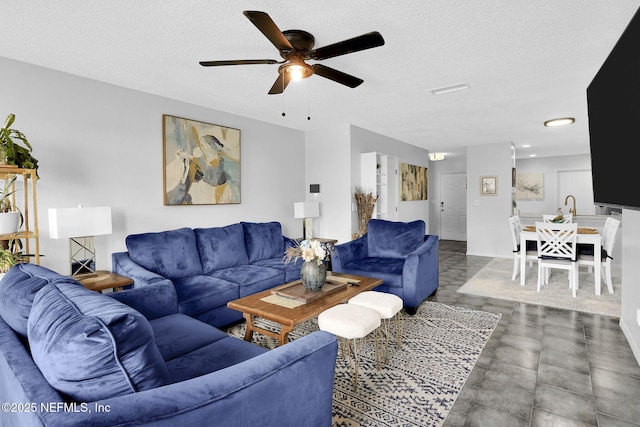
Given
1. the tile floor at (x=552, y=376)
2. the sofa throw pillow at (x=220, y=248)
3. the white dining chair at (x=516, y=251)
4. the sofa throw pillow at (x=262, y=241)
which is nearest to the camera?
the tile floor at (x=552, y=376)

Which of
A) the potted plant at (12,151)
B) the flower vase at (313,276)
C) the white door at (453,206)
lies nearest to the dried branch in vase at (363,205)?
the flower vase at (313,276)

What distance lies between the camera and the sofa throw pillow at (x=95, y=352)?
3.12 ft

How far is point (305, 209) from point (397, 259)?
166 centimetres

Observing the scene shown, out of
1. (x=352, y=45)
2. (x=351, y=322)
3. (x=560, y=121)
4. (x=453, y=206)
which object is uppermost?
(x=560, y=121)

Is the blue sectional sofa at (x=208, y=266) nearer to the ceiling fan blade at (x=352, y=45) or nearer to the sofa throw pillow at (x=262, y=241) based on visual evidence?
the sofa throw pillow at (x=262, y=241)

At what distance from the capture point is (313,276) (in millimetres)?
2766

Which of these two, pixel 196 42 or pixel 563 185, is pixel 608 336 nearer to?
pixel 196 42

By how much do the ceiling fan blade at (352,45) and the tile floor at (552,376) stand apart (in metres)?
2.25

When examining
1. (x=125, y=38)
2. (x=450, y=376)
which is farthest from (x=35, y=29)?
→ (x=450, y=376)

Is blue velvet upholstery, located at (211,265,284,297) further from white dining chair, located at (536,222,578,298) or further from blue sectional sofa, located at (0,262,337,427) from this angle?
white dining chair, located at (536,222,578,298)

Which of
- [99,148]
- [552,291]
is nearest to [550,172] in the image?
[552,291]

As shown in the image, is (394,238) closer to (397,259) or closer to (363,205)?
(397,259)

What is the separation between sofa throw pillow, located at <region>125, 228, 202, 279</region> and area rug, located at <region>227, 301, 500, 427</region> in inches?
32.5

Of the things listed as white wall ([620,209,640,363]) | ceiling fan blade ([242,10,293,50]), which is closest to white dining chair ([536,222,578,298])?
white wall ([620,209,640,363])
